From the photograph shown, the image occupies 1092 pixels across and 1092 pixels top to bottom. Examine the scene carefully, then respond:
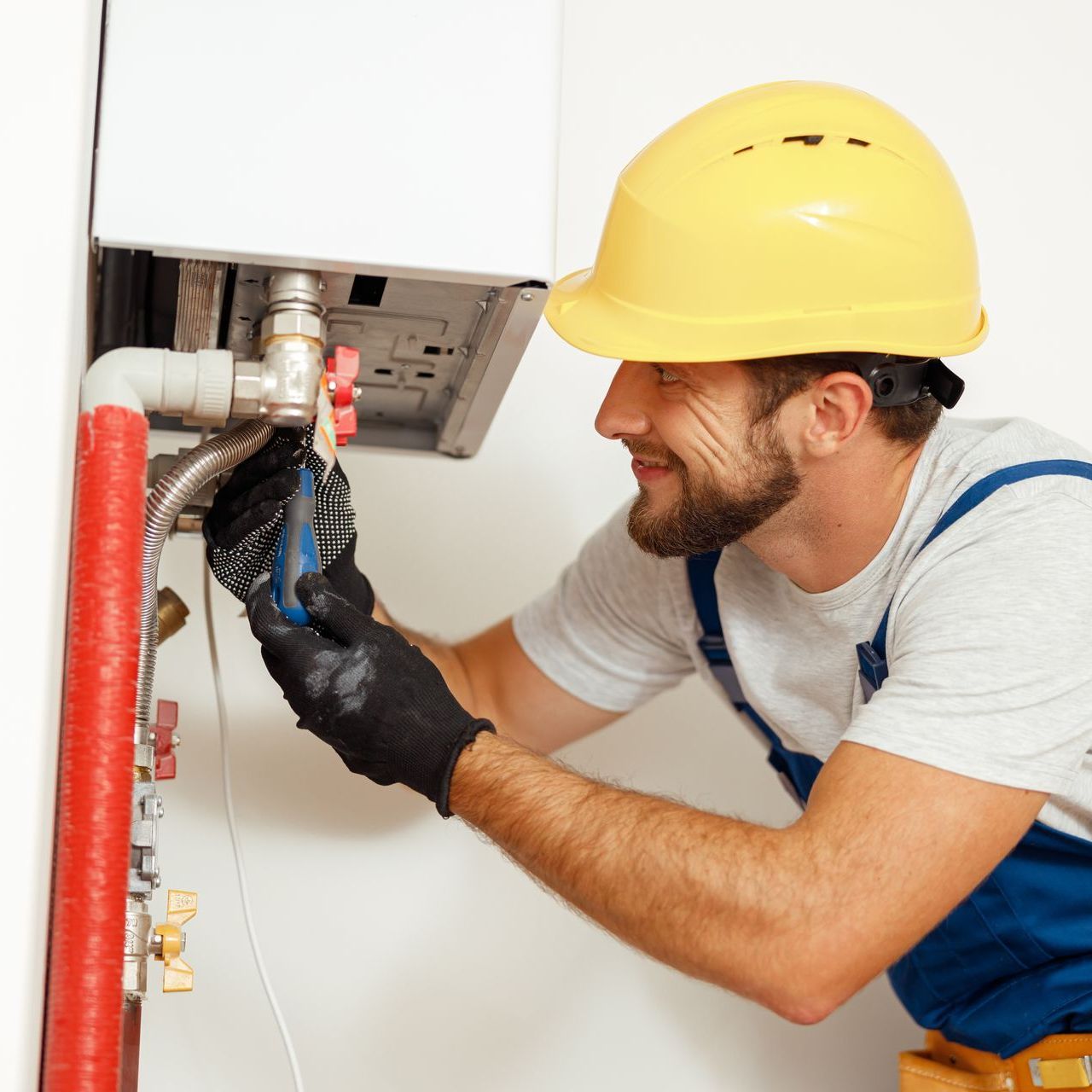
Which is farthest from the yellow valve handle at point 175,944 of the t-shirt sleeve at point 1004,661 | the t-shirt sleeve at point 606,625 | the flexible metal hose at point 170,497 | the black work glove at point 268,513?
the t-shirt sleeve at point 606,625

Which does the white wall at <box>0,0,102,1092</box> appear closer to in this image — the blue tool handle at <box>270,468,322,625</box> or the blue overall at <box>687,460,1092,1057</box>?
the blue tool handle at <box>270,468,322,625</box>

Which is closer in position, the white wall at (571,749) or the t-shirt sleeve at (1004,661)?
the t-shirt sleeve at (1004,661)

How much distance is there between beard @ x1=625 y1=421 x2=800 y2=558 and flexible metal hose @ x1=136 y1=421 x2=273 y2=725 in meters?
0.38

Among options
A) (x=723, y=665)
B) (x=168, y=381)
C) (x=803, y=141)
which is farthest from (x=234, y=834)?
(x=803, y=141)

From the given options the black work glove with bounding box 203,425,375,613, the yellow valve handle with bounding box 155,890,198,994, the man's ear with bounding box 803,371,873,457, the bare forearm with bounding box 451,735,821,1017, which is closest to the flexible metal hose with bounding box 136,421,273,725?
the black work glove with bounding box 203,425,375,613

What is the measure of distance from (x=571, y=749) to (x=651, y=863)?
0.67 meters

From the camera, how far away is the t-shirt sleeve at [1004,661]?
0.94m

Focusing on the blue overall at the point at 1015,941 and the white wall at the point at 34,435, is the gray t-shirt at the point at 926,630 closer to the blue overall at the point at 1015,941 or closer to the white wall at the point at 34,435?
the blue overall at the point at 1015,941

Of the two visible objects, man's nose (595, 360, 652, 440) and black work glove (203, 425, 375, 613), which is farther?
man's nose (595, 360, 652, 440)

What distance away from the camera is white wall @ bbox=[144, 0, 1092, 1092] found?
1459 mm

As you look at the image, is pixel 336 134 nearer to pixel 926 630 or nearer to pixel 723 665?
pixel 926 630

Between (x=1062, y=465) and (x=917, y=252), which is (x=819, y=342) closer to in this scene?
(x=917, y=252)

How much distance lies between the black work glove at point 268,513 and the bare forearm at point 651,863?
253 mm

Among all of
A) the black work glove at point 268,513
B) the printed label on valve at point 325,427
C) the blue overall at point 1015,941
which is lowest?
the blue overall at point 1015,941
